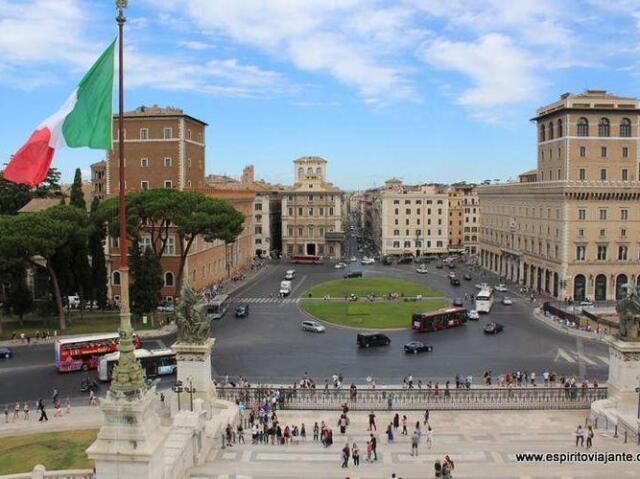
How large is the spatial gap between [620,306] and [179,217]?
1524 inches

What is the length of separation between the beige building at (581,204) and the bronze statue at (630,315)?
42718mm

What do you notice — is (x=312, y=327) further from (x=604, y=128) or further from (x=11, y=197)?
(x=11, y=197)

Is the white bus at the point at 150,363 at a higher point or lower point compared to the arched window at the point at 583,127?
lower

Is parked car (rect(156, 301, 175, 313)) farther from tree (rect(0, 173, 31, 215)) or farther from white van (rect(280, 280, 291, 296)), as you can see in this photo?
tree (rect(0, 173, 31, 215))

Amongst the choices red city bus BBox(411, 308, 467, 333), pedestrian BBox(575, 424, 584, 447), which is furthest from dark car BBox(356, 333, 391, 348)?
pedestrian BBox(575, 424, 584, 447)

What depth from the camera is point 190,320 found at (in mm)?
28547

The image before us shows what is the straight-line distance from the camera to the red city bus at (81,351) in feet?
138

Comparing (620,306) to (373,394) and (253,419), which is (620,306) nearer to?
(373,394)

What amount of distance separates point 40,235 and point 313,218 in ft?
238

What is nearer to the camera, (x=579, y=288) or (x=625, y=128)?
(x=579, y=288)

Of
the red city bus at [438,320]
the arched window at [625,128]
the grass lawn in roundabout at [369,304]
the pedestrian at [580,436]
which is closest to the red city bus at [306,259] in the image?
the grass lawn in roundabout at [369,304]

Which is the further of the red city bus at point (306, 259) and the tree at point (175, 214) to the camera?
the red city bus at point (306, 259)

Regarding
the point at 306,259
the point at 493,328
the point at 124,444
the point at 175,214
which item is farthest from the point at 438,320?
the point at 306,259

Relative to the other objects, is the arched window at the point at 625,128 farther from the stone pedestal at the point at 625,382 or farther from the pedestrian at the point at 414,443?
the pedestrian at the point at 414,443
